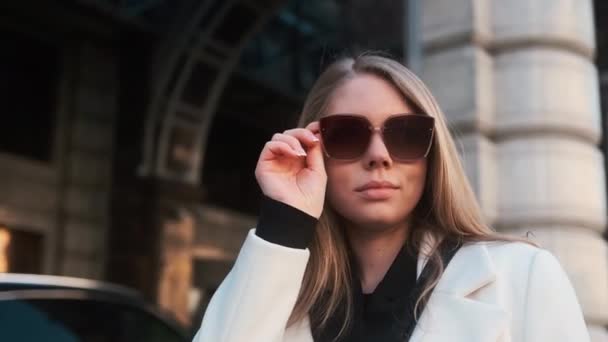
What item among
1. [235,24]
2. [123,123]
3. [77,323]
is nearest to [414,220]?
[77,323]

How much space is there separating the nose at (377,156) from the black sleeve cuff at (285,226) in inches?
6.9

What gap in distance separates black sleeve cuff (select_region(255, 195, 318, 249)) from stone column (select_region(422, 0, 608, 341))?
3704 mm

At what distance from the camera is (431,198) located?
1777 millimetres

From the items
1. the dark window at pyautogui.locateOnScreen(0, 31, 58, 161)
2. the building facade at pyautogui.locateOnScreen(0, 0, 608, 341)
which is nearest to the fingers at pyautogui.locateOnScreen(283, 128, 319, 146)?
the building facade at pyautogui.locateOnScreen(0, 0, 608, 341)

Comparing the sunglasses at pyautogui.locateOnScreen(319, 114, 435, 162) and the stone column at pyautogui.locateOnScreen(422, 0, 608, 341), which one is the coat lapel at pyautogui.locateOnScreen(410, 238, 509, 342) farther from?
the stone column at pyautogui.locateOnScreen(422, 0, 608, 341)

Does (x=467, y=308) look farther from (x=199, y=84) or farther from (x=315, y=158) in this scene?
(x=199, y=84)

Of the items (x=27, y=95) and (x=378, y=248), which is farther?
(x=27, y=95)

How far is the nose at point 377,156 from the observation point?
169 cm

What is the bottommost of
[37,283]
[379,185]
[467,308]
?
[37,283]

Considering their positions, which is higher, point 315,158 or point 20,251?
point 315,158

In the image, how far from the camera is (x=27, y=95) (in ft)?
36.1

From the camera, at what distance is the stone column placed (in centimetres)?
513

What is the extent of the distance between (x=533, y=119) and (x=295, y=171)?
3.80 metres

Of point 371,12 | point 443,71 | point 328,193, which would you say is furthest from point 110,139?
point 328,193
